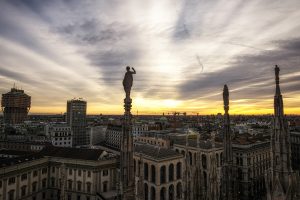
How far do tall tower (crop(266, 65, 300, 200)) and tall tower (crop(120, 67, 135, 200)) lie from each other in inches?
429

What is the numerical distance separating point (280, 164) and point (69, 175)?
5299cm

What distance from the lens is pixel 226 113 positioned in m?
15.1

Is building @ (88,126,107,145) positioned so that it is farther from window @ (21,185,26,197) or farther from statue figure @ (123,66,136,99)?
statue figure @ (123,66,136,99)

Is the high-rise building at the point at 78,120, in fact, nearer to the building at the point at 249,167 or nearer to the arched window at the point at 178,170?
the arched window at the point at 178,170

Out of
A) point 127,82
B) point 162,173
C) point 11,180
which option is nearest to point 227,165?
point 127,82

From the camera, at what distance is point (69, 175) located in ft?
197

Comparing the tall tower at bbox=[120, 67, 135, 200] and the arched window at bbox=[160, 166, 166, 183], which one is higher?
the tall tower at bbox=[120, 67, 135, 200]

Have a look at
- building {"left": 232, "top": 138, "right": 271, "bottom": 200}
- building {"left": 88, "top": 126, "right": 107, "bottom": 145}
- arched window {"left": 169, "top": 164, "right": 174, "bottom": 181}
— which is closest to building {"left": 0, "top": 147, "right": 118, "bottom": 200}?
arched window {"left": 169, "top": 164, "right": 174, "bottom": 181}

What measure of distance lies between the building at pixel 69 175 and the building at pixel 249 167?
3316 centimetres

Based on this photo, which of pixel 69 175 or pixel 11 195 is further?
pixel 69 175

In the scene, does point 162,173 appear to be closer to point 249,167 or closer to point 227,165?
point 249,167

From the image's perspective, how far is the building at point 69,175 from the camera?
54.6m

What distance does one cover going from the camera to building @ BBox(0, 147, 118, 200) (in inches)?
2148

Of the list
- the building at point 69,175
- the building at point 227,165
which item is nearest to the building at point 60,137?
the building at point 69,175
